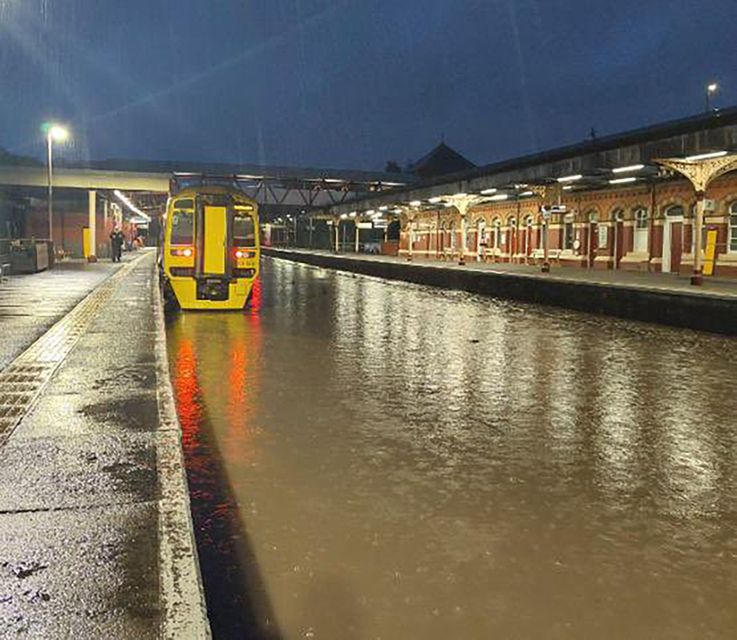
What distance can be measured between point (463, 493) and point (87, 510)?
2.47 meters

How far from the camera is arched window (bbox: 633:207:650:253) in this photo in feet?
107

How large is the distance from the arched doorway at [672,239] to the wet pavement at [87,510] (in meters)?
26.1

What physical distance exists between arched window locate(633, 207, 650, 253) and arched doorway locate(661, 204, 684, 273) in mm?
1399

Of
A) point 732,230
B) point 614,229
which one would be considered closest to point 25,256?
point 614,229

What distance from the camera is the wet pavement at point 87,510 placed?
3.39 meters

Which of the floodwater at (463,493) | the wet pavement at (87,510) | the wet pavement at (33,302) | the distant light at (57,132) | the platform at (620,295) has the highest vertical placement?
the distant light at (57,132)

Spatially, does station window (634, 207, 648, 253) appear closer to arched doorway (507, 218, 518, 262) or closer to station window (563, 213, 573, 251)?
station window (563, 213, 573, 251)

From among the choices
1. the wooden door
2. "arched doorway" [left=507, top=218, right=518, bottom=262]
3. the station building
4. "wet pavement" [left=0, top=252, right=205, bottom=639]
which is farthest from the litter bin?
the wooden door

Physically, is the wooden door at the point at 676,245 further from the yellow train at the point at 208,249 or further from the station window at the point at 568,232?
the yellow train at the point at 208,249

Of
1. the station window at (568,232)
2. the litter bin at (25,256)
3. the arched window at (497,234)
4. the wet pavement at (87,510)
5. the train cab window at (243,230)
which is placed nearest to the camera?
the wet pavement at (87,510)

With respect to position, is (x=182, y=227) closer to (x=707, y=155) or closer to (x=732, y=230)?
(x=707, y=155)

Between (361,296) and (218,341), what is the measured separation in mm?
11292

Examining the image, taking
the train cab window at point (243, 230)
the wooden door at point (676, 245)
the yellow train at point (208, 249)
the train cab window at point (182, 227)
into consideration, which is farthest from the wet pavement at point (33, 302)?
the wooden door at point (676, 245)

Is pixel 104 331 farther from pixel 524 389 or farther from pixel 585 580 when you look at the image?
pixel 585 580
